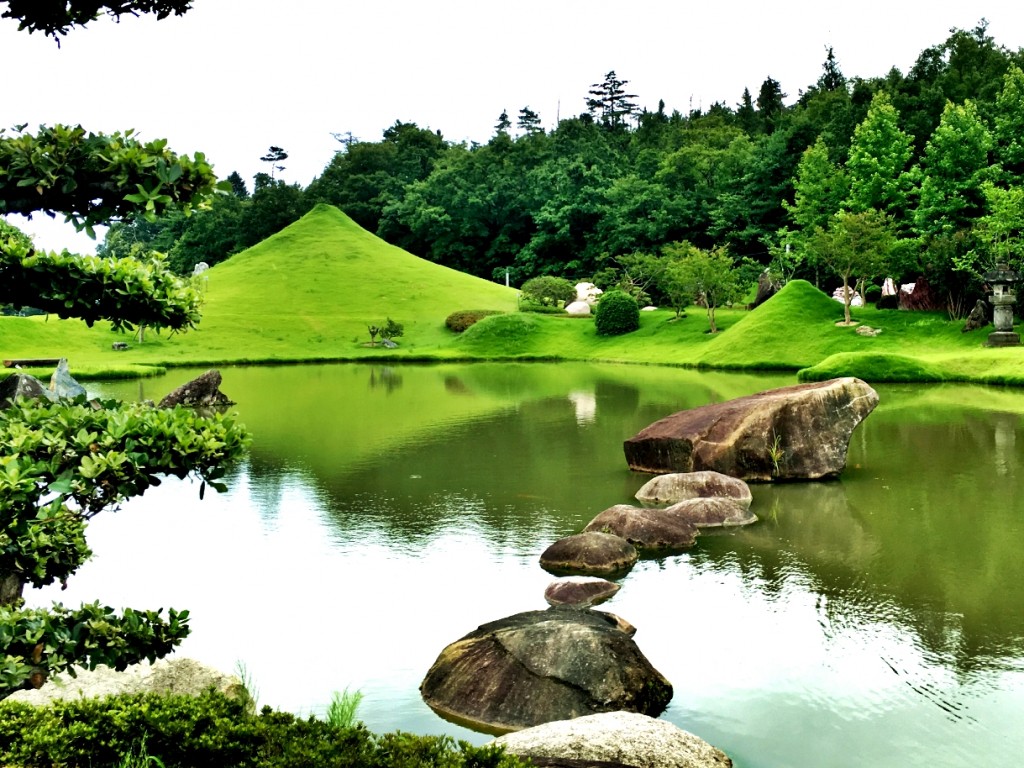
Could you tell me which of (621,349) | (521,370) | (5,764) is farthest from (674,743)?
(621,349)

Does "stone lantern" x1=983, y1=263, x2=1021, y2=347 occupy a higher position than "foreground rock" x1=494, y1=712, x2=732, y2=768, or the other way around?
"stone lantern" x1=983, y1=263, x2=1021, y2=347

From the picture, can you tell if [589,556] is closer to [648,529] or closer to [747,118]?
[648,529]

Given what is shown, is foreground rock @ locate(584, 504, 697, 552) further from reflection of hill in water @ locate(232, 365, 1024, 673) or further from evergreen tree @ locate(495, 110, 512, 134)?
evergreen tree @ locate(495, 110, 512, 134)

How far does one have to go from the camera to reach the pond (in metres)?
8.78

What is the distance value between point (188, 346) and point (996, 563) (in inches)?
2054

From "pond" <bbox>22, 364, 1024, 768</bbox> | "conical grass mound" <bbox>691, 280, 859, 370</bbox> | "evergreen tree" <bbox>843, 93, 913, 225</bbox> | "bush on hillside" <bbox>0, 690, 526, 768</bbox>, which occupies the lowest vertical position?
"pond" <bbox>22, 364, 1024, 768</bbox>

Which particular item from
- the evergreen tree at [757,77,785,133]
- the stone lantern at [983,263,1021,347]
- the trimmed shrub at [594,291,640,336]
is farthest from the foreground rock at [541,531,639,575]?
the evergreen tree at [757,77,785,133]

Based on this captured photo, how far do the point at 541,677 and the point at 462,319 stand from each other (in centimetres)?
5652

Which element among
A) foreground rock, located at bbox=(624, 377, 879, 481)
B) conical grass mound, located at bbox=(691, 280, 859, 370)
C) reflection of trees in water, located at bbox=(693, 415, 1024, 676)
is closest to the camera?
reflection of trees in water, located at bbox=(693, 415, 1024, 676)

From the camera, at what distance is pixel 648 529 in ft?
46.1

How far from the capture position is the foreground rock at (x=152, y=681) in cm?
792

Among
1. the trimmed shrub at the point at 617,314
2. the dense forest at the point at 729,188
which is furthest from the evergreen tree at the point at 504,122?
the trimmed shrub at the point at 617,314

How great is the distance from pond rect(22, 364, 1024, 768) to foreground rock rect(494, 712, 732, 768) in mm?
895

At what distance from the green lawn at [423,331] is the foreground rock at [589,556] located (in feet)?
80.2
